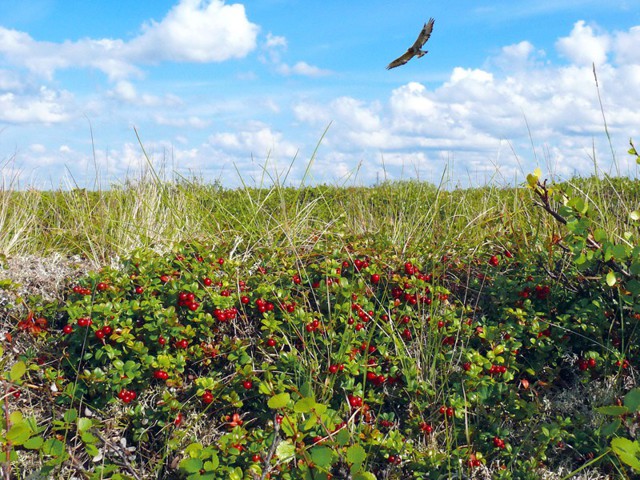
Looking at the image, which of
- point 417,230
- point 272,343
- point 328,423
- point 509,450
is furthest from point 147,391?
point 417,230

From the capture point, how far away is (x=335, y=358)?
3.38 m

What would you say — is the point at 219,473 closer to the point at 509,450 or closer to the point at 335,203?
the point at 509,450

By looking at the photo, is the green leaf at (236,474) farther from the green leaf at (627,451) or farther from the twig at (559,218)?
the twig at (559,218)

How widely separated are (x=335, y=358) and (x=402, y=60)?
208 cm

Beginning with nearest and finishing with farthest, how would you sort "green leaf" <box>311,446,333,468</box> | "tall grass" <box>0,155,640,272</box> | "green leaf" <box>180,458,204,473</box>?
1. "green leaf" <box>311,446,333,468</box>
2. "green leaf" <box>180,458,204,473</box>
3. "tall grass" <box>0,155,640,272</box>

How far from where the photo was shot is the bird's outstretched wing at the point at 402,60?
402cm

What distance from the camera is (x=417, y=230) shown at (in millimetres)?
5203

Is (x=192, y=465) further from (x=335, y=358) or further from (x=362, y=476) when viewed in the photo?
(x=335, y=358)

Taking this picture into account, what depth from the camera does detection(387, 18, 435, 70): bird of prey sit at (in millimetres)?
3977

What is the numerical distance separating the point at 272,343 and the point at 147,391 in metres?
0.79

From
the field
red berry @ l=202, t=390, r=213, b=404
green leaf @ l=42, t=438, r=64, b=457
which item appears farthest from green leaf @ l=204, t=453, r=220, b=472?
green leaf @ l=42, t=438, r=64, b=457

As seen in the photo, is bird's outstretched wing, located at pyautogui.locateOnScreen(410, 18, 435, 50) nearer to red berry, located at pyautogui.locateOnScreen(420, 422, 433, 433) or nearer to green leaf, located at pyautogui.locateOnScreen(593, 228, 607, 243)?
green leaf, located at pyautogui.locateOnScreen(593, 228, 607, 243)

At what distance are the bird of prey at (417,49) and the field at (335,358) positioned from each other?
3.94 ft

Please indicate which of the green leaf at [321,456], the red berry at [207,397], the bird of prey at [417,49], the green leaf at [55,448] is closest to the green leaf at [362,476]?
the green leaf at [321,456]
